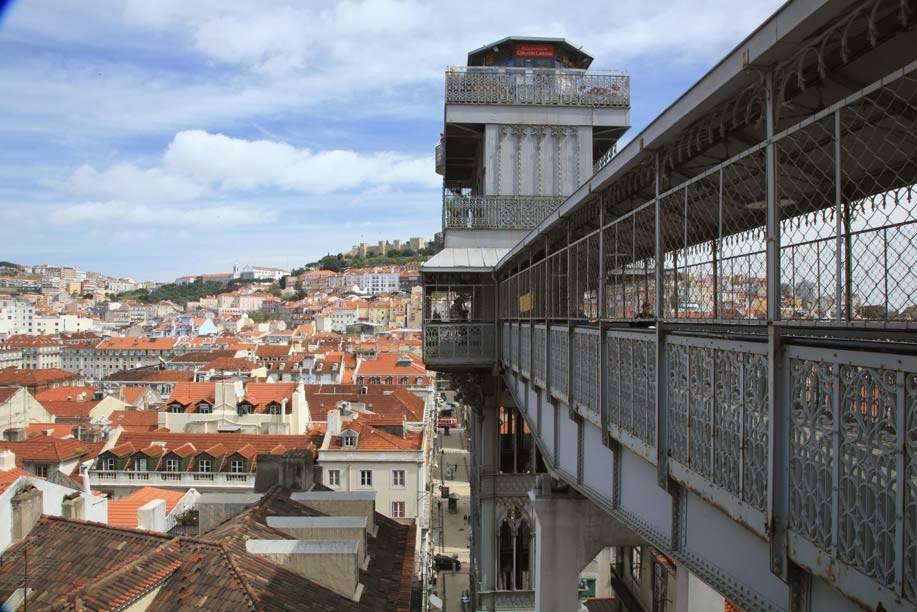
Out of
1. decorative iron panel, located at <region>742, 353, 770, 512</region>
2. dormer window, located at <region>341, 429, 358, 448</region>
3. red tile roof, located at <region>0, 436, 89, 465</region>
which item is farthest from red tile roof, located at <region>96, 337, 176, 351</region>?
decorative iron panel, located at <region>742, 353, 770, 512</region>

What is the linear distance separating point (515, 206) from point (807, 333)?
14.7 m

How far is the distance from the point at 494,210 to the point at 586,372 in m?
11.4

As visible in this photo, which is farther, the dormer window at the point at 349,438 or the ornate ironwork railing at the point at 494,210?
the dormer window at the point at 349,438

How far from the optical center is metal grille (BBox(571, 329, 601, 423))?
6.93m

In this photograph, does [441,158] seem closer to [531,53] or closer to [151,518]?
[531,53]

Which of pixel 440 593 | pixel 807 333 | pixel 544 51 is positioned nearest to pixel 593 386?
pixel 807 333

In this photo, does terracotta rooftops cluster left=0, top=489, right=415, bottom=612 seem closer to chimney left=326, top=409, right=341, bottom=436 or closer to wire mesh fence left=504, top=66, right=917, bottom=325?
wire mesh fence left=504, top=66, right=917, bottom=325

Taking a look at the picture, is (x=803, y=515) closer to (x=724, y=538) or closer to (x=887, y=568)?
(x=887, y=568)

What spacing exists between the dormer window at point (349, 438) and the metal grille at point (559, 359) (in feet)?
88.5

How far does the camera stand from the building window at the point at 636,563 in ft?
58.1

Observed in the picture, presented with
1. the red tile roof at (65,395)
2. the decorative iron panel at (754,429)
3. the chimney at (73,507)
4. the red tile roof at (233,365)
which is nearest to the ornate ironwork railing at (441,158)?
the chimney at (73,507)

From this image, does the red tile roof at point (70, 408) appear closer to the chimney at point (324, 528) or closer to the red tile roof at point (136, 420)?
the red tile roof at point (136, 420)

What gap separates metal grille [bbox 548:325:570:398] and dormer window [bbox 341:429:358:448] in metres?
27.0

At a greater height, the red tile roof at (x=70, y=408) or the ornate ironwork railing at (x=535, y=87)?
the ornate ironwork railing at (x=535, y=87)
